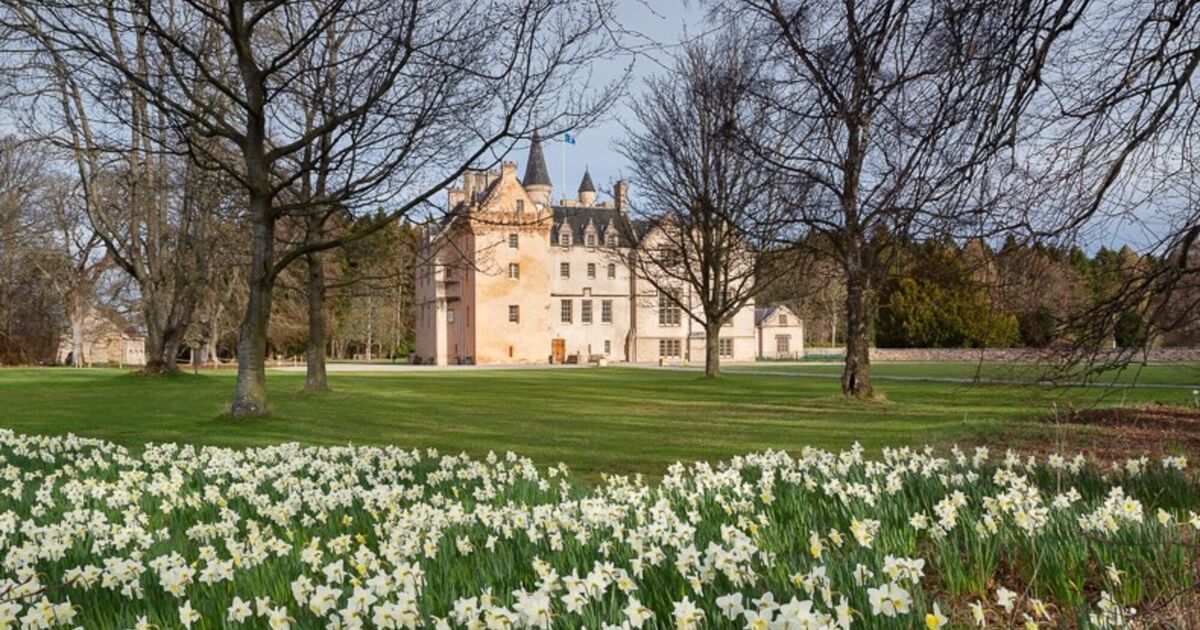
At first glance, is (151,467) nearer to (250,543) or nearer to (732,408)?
(250,543)

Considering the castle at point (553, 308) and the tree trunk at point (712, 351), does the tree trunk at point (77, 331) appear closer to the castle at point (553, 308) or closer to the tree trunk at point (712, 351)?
the castle at point (553, 308)

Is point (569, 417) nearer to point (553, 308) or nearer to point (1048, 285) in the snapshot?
point (1048, 285)

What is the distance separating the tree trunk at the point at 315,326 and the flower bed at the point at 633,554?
54.8 feet

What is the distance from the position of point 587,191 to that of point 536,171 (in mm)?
5642

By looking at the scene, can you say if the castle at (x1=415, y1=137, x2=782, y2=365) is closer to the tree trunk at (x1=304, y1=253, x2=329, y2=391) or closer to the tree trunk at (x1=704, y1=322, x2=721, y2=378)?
the tree trunk at (x1=704, y1=322, x2=721, y2=378)

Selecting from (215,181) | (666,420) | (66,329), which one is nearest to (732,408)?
(666,420)

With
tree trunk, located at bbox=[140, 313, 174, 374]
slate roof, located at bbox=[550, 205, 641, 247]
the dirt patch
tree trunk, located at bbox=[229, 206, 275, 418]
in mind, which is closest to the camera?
the dirt patch

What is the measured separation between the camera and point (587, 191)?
7469cm

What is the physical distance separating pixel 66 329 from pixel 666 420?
5189cm

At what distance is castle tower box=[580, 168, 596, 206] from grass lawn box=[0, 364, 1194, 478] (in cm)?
4751

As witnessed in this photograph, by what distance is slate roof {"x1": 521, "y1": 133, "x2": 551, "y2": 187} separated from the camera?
7056 centimetres

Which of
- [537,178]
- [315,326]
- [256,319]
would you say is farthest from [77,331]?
[256,319]

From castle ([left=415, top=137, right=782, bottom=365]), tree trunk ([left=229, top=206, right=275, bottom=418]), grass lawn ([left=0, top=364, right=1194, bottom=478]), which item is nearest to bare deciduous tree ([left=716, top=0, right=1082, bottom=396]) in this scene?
grass lawn ([left=0, top=364, right=1194, bottom=478])

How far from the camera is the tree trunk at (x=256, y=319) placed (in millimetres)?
15906
